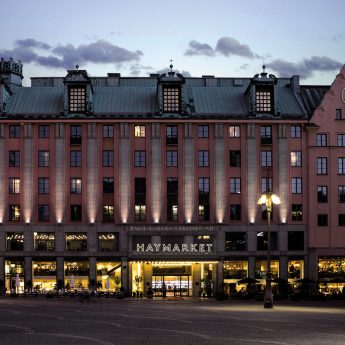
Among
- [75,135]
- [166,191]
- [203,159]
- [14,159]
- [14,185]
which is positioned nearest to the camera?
[14,185]

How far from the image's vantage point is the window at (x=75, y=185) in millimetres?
104188

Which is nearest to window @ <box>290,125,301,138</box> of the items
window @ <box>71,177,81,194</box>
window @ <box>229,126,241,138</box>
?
window @ <box>229,126,241,138</box>

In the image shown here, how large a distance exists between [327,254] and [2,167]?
134ft

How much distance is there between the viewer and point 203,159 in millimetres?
105500

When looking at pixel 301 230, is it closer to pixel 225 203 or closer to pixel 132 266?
pixel 225 203

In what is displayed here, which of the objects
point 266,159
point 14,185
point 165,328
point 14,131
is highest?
point 14,131

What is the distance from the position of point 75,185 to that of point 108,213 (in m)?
5.23

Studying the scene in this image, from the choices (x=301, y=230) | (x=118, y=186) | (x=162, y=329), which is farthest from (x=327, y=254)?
(x=162, y=329)

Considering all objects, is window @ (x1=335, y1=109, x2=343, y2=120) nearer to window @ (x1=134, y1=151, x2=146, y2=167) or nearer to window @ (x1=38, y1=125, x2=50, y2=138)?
window @ (x1=134, y1=151, x2=146, y2=167)

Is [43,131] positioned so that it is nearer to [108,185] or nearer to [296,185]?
[108,185]

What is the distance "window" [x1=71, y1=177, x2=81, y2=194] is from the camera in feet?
342

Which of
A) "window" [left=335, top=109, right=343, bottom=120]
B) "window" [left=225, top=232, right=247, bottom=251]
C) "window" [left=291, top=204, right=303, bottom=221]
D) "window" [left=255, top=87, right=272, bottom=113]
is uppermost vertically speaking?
"window" [left=255, top=87, right=272, bottom=113]

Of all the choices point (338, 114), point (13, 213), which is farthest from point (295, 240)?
point (13, 213)

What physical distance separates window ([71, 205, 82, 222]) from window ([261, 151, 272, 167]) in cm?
2296
